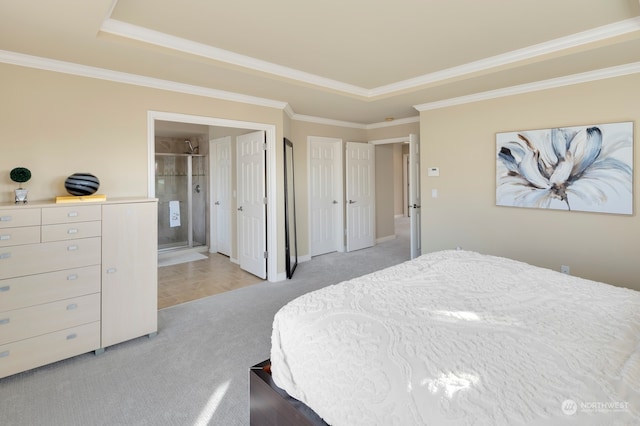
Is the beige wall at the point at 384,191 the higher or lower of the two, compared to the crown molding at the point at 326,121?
lower

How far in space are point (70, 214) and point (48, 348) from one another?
999 mm

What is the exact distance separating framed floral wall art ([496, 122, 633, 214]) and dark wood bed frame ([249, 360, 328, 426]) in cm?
351

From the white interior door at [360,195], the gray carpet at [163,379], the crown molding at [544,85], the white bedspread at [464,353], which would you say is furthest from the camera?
the white interior door at [360,195]

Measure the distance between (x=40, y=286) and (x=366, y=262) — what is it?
411 cm

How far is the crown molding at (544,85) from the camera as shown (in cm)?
307

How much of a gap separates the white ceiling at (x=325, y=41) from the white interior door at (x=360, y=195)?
7.85 ft

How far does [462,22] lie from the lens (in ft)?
7.99

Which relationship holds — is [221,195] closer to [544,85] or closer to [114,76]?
[114,76]

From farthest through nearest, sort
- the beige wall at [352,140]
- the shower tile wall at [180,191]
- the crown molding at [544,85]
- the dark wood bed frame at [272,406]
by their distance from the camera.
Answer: the shower tile wall at [180,191] → the beige wall at [352,140] → the crown molding at [544,85] → the dark wood bed frame at [272,406]

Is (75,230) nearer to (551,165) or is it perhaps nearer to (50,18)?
(50,18)

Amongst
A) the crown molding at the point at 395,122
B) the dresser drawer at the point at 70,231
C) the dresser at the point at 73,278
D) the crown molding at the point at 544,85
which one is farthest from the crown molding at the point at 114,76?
the crown molding at the point at 395,122

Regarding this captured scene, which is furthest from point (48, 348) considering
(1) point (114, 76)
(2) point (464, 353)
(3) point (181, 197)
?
(3) point (181, 197)

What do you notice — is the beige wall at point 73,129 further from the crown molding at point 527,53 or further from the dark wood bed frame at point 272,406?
the crown molding at point 527,53

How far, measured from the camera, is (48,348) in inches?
93.0
